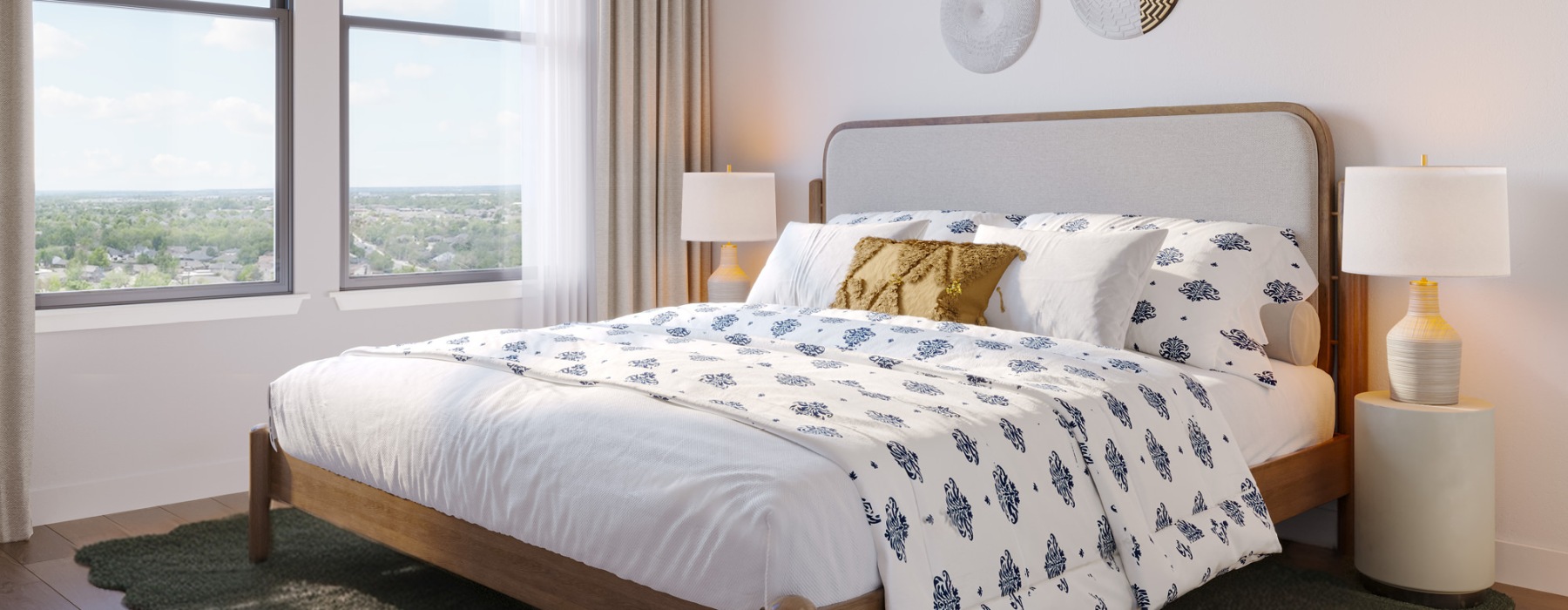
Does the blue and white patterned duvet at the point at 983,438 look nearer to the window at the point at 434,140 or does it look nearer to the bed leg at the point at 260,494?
the bed leg at the point at 260,494

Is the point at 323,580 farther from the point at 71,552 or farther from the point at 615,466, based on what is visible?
the point at 615,466

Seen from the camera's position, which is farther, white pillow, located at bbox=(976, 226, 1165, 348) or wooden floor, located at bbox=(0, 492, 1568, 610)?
white pillow, located at bbox=(976, 226, 1165, 348)

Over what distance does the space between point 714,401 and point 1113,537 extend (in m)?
0.82

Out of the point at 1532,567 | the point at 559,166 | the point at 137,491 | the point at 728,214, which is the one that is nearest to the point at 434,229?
the point at 559,166

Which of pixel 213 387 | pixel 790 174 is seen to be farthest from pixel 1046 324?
pixel 213 387

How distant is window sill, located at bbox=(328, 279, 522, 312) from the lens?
437cm

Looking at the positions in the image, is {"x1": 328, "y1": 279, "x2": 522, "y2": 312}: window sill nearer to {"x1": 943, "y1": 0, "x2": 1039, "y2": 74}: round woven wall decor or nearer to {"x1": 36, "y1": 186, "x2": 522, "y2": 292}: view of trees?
{"x1": 36, "y1": 186, "x2": 522, "y2": 292}: view of trees

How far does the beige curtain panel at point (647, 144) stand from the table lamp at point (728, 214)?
301mm

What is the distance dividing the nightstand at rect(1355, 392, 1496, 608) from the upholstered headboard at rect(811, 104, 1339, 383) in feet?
1.63

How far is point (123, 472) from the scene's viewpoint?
3.84m

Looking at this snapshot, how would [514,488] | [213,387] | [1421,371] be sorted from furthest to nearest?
1. [213,387]
2. [1421,371]
3. [514,488]

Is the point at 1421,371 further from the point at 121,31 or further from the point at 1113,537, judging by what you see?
the point at 121,31

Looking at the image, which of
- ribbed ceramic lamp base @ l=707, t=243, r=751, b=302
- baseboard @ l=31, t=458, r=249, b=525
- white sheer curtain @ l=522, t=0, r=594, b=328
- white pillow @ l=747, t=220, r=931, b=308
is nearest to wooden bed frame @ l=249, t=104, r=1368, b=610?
white pillow @ l=747, t=220, r=931, b=308

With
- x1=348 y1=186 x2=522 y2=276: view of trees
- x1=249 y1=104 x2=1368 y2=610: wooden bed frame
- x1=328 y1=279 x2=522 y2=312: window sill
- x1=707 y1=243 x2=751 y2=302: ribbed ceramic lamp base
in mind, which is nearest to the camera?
x1=249 y1=104 x2=1368 y2=610: wooden bed frame
